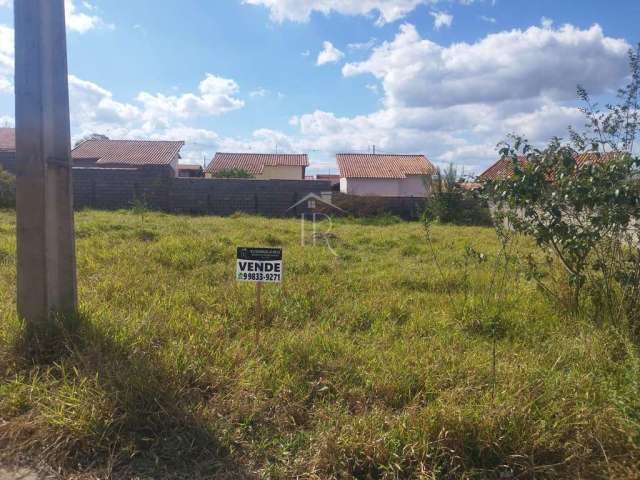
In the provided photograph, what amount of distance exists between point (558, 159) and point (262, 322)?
2590mm

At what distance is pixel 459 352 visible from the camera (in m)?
2.96

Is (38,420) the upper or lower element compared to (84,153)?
lower

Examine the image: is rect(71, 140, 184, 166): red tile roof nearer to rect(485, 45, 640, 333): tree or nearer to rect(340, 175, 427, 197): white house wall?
rect(340, 175, 427, 197): white house wall

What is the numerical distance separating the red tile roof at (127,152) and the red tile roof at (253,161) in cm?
346

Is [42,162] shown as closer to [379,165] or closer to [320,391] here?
[320,391]

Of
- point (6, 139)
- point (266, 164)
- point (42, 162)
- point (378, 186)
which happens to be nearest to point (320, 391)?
point (42, 162)

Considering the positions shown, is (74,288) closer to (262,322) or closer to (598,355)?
(262,322)

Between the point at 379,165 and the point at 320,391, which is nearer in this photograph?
the point at 320,391

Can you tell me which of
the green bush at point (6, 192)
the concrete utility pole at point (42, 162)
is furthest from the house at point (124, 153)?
the concrete utility pole at point (42, 162)

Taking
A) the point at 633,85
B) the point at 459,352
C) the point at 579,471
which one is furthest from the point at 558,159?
the point at 579,471

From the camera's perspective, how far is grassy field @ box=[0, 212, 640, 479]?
2.01 m

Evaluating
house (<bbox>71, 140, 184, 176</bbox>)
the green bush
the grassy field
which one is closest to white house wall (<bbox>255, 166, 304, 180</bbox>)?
house (<bbox>71, 140, 184, 176</bbox>)

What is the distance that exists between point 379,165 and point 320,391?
30206mm

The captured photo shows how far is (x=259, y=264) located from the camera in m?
3.20
